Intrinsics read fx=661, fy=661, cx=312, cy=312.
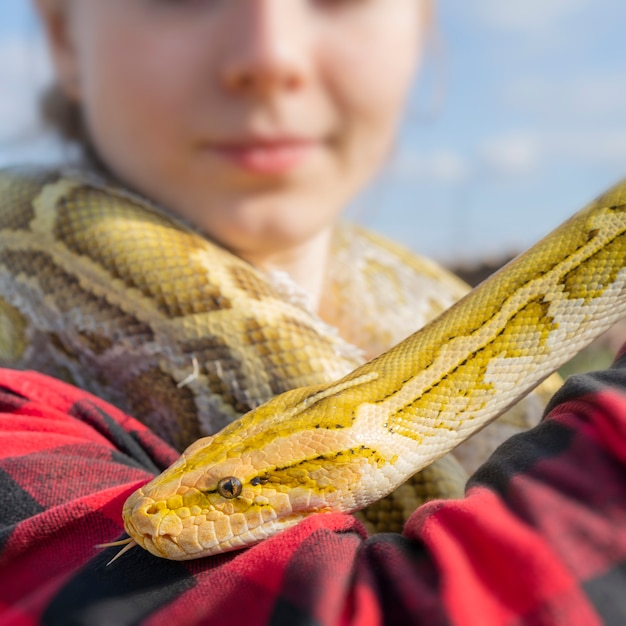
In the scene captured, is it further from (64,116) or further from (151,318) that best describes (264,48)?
Answer: (64,116)

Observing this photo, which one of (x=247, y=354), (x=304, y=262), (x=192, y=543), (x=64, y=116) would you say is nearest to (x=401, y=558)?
(x=192, y=543)

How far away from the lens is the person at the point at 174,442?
865mm

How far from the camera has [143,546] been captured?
3.60 ft

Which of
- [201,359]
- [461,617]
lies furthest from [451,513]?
[201,359]

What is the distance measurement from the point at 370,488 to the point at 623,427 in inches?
22.3

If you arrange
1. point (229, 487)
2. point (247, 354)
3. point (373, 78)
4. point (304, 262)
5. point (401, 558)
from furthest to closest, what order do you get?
1. point (304, 262)
2. point (373, 78)
3. point (247, 354)
4. point (229, 487)
5. point (401, 558)

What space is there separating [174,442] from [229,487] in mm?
563

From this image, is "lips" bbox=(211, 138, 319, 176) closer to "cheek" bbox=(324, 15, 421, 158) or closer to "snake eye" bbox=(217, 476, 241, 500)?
"cheek" bbox=(324, 15, 421, 158)

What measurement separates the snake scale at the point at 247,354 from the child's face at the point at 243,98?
14cm

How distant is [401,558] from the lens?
944mm

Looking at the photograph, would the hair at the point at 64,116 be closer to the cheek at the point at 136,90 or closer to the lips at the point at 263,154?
the cheek at the point at 136,90

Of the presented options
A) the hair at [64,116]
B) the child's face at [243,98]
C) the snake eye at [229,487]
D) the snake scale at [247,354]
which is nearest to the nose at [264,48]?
the child's face at [243,98]

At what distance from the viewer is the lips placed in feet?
6.04

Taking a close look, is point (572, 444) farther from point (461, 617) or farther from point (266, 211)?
point (266, 211)
